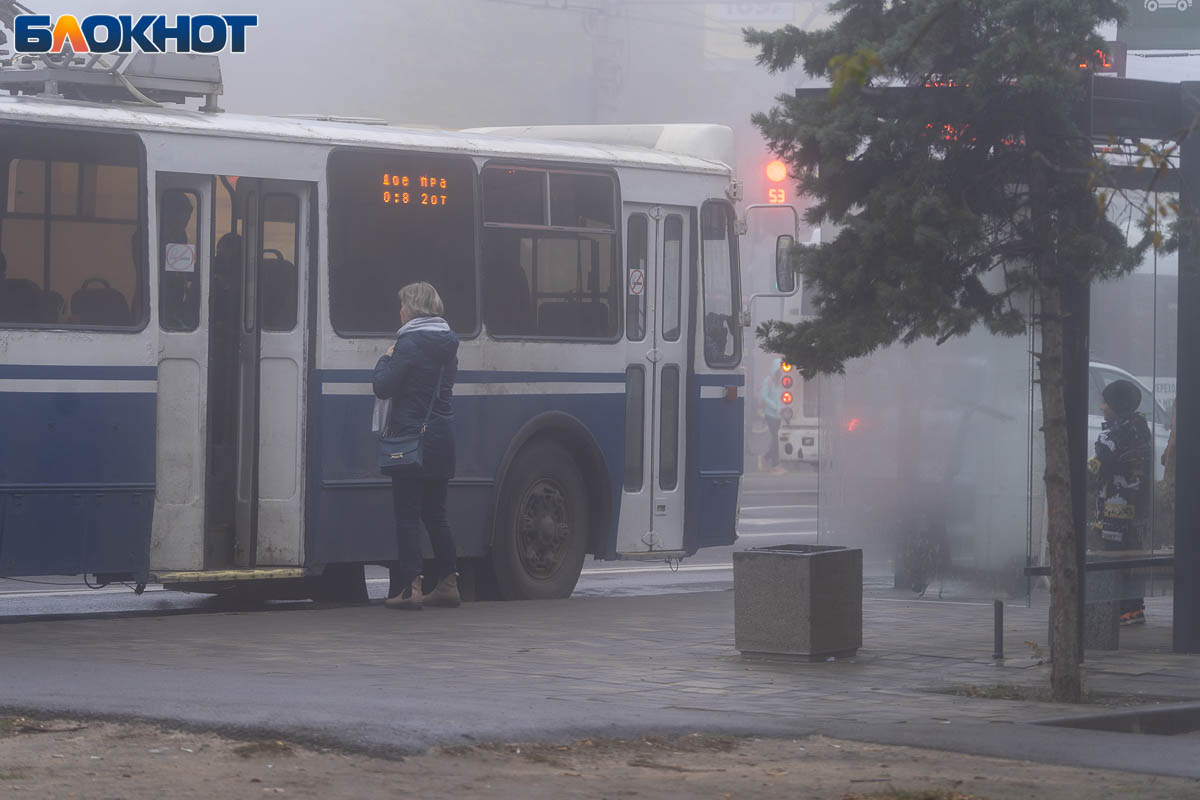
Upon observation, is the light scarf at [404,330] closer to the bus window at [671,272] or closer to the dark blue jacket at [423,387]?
the dark blue jacket at [423,387]

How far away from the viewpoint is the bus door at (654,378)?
14922 mm

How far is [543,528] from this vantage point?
1446 cm

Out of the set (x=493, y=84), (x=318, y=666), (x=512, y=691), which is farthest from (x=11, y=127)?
(x=493, y=84)

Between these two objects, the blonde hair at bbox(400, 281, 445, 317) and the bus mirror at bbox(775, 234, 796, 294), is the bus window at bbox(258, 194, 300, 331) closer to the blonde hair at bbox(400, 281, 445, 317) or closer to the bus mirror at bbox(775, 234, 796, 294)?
the blonde hair at bbox(400, 281, 445, 317)

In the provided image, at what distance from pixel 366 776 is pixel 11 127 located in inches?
239

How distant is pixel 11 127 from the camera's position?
1193 centimetres

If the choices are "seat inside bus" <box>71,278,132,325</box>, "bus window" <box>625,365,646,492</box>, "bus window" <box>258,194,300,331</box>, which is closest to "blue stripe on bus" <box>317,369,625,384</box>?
"bus window" <box>625,365,646,492</box>

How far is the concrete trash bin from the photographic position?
10.8 meters

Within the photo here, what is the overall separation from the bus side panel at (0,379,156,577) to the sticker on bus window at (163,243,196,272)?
632mm

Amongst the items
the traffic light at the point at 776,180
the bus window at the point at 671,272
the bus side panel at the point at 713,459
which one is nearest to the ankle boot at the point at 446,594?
the bus side panel at the point at 713,459

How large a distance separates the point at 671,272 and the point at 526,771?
828cm

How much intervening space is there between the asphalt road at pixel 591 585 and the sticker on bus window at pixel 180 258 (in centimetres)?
209

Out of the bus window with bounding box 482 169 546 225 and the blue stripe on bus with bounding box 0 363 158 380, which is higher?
the bus window with bounding box 482 169 546 225

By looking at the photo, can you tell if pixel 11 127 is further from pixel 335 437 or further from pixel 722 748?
pixel 722 748
